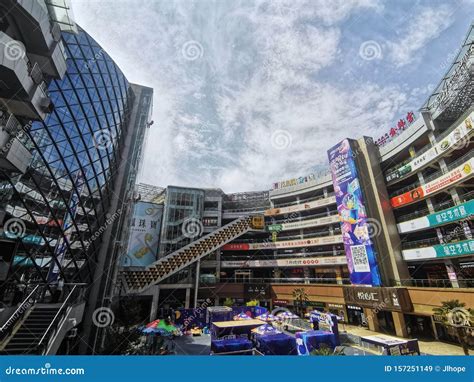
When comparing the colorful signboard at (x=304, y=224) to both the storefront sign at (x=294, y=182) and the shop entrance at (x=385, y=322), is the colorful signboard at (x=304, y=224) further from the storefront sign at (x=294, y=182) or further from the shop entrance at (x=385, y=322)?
the shop entrance at (x=385, y=322)

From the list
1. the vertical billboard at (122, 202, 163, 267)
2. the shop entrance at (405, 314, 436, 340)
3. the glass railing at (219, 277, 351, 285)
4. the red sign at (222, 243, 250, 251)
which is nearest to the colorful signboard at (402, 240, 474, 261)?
the shop entrance at (405, 314, 436, 340)

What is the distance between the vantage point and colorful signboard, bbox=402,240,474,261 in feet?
63.5

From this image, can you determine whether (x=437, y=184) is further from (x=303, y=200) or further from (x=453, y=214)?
(x=303, y=200)

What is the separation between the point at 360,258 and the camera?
28.1 meters

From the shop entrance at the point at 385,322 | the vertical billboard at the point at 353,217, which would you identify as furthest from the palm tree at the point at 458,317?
the shop entrance at the point at 385,322

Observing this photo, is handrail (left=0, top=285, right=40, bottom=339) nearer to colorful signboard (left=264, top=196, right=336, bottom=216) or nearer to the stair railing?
the stair railing

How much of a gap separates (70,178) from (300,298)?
3205cm

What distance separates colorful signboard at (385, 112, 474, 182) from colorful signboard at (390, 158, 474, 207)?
7.36ft

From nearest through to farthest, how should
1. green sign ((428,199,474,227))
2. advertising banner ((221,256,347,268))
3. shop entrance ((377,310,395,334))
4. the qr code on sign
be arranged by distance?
green sign ((428,199,474,227)), shop entrance ((377,310,395,334)), the qr code on sign, advertising banner ((221,256,347,268))

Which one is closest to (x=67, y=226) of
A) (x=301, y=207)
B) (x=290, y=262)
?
(x=290, y=262)

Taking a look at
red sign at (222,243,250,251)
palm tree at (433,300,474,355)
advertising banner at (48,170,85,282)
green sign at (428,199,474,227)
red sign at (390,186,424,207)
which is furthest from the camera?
red sign at (222,243,250,251)

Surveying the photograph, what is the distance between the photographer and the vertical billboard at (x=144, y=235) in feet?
138

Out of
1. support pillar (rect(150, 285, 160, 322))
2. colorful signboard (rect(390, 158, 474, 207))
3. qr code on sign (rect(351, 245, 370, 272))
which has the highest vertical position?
colorful signboard (rect(390, 158, 474, 207))
